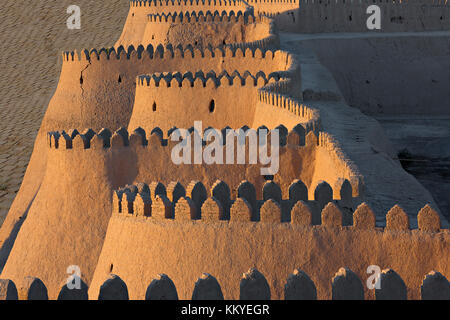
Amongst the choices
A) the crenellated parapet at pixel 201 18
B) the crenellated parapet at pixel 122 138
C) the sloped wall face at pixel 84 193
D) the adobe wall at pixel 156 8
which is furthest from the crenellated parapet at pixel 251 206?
the adobe wall at pixel 156 8

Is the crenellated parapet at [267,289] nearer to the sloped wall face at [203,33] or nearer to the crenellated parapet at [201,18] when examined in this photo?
the sloped wall face at [203,33]

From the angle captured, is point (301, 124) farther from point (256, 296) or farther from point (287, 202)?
point (256, 296)

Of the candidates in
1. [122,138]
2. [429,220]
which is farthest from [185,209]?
[122,138]

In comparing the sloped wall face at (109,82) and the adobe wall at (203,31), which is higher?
the adobe wall at (203,31)

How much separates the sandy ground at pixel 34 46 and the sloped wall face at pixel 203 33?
1369cm

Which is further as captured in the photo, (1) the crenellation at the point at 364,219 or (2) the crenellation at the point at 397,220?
(1) the crenellation at the point at 364,219

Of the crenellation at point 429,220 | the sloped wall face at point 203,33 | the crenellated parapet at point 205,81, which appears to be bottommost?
the crenellation at point 429,220

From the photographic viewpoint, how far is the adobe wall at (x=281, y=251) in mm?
12531

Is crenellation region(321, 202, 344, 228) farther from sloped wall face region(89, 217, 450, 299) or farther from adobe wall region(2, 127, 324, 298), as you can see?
adobe wall region(2, 127, 324, 298)

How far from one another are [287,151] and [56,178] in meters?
4.39

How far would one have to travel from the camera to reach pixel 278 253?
1287 cm

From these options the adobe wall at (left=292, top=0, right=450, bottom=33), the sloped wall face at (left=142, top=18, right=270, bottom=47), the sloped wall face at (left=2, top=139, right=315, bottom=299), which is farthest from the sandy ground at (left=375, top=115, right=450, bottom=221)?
the sloped wall face at (left=2, top=139, right=315, bottom=299)

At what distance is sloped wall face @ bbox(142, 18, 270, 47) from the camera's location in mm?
34875

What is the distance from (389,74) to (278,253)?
3079cm
